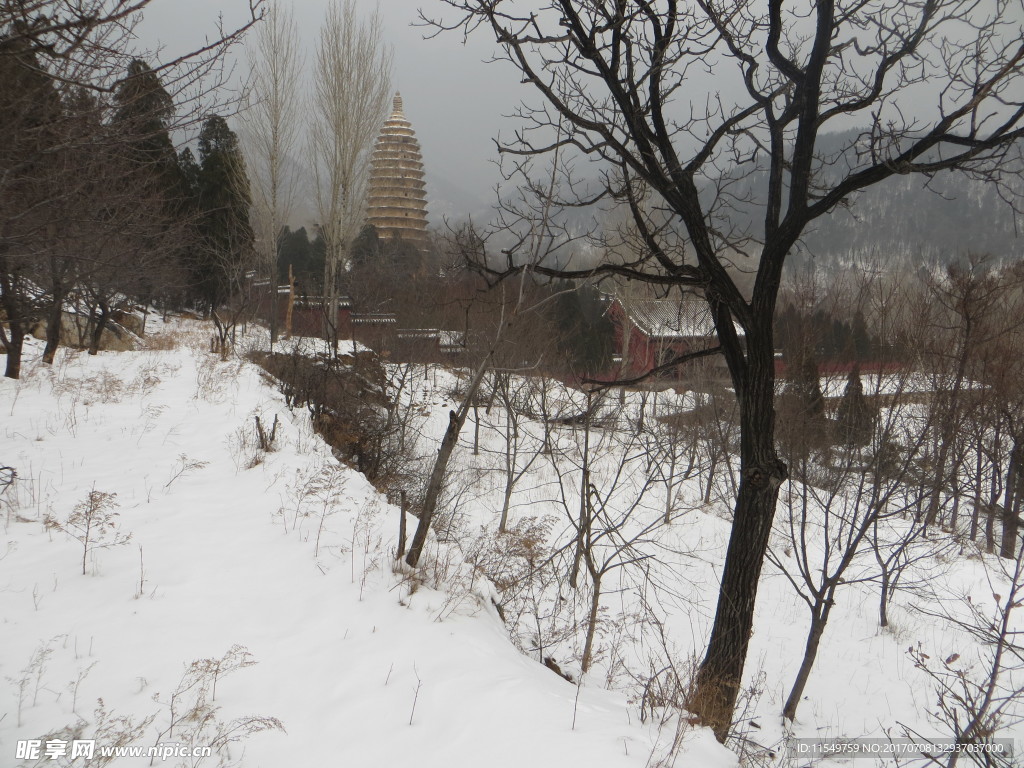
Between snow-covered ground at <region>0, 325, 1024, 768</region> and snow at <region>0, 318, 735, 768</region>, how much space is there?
1cm

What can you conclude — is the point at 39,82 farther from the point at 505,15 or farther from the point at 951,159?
the point at 951,159

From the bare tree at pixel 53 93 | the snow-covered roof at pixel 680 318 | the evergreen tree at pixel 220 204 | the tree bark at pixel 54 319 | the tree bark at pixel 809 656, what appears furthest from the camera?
the evergreen tree at pixel 220 204

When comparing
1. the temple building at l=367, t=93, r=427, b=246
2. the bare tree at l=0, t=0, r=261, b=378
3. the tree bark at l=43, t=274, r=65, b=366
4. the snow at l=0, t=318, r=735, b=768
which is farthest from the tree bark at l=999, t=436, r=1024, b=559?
the temple building at l=367, t=93, r=427, b=246

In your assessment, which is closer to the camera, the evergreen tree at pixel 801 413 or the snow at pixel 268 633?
the snow at pixel 268 633

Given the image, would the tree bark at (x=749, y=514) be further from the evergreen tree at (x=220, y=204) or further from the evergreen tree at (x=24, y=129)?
the evergreen tree at (x=220, y=204)

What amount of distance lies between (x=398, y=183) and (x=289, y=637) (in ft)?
190

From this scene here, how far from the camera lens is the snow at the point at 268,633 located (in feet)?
9.53

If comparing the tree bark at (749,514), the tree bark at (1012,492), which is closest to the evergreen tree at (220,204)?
the tree bark at (749,514)

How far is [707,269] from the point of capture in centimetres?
434

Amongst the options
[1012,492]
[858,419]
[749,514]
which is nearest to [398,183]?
[1012,492]

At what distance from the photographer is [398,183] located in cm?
5722

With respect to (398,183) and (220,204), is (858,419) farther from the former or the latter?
(398,183)

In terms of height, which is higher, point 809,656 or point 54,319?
A: point 54,319

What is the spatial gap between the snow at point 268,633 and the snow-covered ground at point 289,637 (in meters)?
0.01
